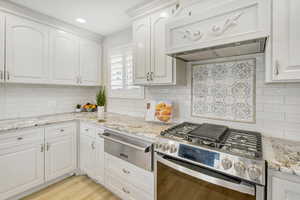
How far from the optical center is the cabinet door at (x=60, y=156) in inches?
76.3

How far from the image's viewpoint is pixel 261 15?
0.98m

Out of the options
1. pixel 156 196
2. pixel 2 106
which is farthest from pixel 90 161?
pixel 2 106

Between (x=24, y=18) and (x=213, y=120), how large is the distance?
2805mm

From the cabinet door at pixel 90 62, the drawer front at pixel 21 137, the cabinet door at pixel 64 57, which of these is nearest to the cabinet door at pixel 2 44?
the cabinet door at pixel 64 57

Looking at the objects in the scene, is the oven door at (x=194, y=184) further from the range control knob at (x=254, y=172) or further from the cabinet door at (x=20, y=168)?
the cabinet door at (x=20, y=168)

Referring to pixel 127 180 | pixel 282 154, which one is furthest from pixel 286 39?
pixel 127 180

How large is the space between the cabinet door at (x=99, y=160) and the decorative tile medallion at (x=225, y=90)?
4.24ft

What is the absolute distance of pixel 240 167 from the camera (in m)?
0.85

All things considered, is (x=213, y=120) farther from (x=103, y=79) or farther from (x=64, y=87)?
(x=64, y=87)

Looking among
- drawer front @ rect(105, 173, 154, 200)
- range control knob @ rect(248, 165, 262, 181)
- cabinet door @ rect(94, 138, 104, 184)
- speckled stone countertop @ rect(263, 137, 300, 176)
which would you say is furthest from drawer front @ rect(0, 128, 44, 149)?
speckled stone countertop @ rect(263, 137, 300, 176)

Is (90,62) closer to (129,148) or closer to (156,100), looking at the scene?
(156,100)

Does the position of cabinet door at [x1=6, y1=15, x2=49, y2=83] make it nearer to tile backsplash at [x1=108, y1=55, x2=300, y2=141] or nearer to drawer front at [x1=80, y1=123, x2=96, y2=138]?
drawer front at [x1=80, y1=123, x2=96, y2=138]

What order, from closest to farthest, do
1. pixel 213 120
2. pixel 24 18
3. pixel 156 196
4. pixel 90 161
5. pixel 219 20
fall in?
pixel 219 20 < pixel 156 196 < pixel 213 120 < pixel 24 18 < pixel 90 161

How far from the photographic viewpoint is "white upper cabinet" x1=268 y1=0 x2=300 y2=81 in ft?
3.03
